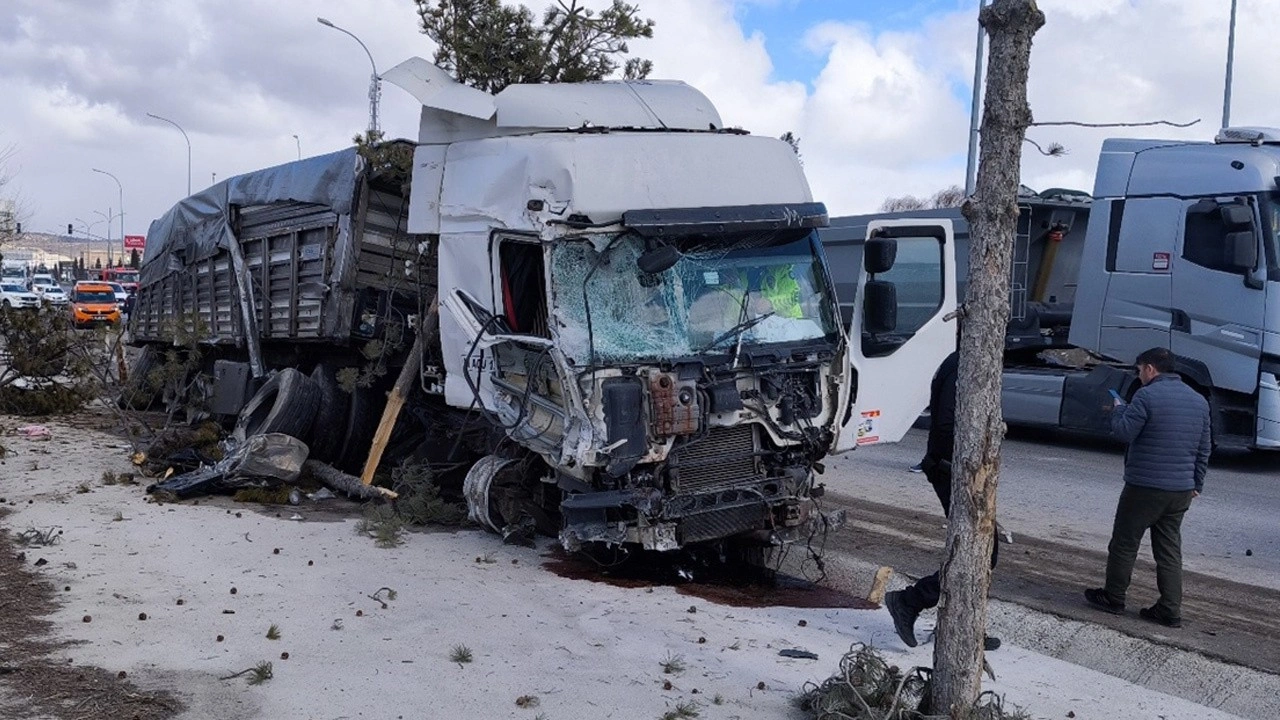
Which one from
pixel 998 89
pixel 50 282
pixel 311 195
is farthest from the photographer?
pixel 50 282

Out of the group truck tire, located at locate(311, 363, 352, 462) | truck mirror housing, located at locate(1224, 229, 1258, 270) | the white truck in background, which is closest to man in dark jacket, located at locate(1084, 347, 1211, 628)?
the white truck in background

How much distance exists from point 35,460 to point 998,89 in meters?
10.2

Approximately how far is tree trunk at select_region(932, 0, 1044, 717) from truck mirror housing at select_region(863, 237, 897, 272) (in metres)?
2.50

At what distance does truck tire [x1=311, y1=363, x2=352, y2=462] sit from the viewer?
10820 millimetres

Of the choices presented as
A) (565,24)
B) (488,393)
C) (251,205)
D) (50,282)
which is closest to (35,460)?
(251,205)

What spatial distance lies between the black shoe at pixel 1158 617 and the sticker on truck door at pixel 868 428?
6.20 ft

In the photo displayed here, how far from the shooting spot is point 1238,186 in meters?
12.6

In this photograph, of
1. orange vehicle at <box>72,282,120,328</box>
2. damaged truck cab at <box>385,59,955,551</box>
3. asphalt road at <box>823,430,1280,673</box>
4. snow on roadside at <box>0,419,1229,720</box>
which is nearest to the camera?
snow on roadside at <box>0,419,1229,720</box>

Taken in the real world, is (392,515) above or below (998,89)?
below

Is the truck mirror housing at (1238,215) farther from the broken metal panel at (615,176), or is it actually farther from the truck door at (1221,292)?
the broken metal panel at (615,176)

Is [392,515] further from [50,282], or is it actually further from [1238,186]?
[50,282]

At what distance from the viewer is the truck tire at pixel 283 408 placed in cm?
1052

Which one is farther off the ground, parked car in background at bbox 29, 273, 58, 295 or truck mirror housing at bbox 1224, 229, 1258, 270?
truck mirror housing at bbox 1224, 229, 1258, 270

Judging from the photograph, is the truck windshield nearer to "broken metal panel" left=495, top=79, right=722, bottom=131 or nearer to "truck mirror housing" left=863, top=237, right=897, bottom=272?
"truck mirror housing" left=863, top=237, right=897, bottom=272
